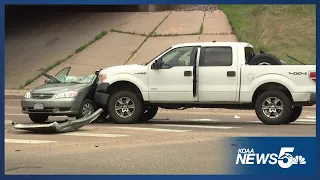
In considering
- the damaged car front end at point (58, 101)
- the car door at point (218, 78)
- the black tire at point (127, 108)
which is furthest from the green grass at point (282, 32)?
the damaged car front end at point (58, 101)

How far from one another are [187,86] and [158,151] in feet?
11.4

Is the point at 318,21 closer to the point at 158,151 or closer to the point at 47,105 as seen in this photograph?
the point at 158,151

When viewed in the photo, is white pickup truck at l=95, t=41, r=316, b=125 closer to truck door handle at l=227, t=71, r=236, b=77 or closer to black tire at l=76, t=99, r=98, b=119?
truck door handle at l=227, t=71, r=236, b=77

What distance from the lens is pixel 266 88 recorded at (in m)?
11.4

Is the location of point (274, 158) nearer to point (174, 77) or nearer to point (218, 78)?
point (218, 78)

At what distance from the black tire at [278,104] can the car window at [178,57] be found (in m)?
1.65

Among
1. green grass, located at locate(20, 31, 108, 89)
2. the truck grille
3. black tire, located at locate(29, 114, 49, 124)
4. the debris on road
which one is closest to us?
the debris on road

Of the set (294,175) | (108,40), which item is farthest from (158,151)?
(108,40)

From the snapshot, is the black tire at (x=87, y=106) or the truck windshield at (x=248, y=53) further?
the black tire at (x=87, y=106)

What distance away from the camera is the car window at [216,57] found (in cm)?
1144

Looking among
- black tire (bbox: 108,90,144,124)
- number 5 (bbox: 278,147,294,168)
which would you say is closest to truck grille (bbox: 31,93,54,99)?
black tire (bbox: 108,90,144,124)

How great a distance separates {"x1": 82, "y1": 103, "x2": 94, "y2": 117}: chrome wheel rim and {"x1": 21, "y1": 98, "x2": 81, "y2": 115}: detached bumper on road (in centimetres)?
21

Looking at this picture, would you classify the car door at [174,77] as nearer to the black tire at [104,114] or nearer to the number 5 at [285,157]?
the black tire at [104,114]

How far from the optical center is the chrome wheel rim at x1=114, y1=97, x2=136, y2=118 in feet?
39.1
